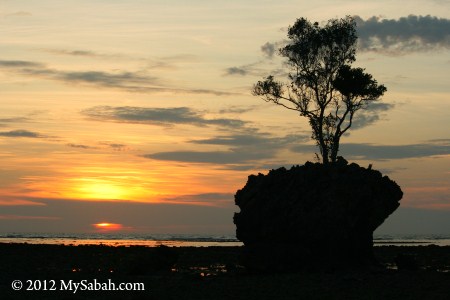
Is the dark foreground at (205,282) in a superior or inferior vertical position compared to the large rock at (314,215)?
A: inferior

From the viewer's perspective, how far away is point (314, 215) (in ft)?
131

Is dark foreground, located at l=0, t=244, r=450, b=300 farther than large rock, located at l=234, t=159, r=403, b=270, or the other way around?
large rock, located at l=234, t=159, r=403, b=270

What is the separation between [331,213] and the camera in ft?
131

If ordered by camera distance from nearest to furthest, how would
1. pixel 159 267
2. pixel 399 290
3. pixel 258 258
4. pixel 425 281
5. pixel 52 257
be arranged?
pixel 399 290 → pixel 425 281 → pixel 258 258 → pixel 159 267 → pixel 52 257

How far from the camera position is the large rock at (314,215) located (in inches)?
1578

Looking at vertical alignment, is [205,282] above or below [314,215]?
below

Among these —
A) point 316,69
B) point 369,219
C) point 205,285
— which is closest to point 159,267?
point 205,285

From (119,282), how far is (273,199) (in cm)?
1045

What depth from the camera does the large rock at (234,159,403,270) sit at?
1578 inches

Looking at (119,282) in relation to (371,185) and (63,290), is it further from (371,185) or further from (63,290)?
(371,185)

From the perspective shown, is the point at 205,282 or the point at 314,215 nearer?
the point at 205,282

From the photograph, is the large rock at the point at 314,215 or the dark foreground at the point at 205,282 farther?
the large rock at the point at 314,215

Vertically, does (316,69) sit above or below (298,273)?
above

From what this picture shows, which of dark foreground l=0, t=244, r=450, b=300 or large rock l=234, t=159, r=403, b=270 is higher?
large rock l=234, t=159, r=403, b=270
